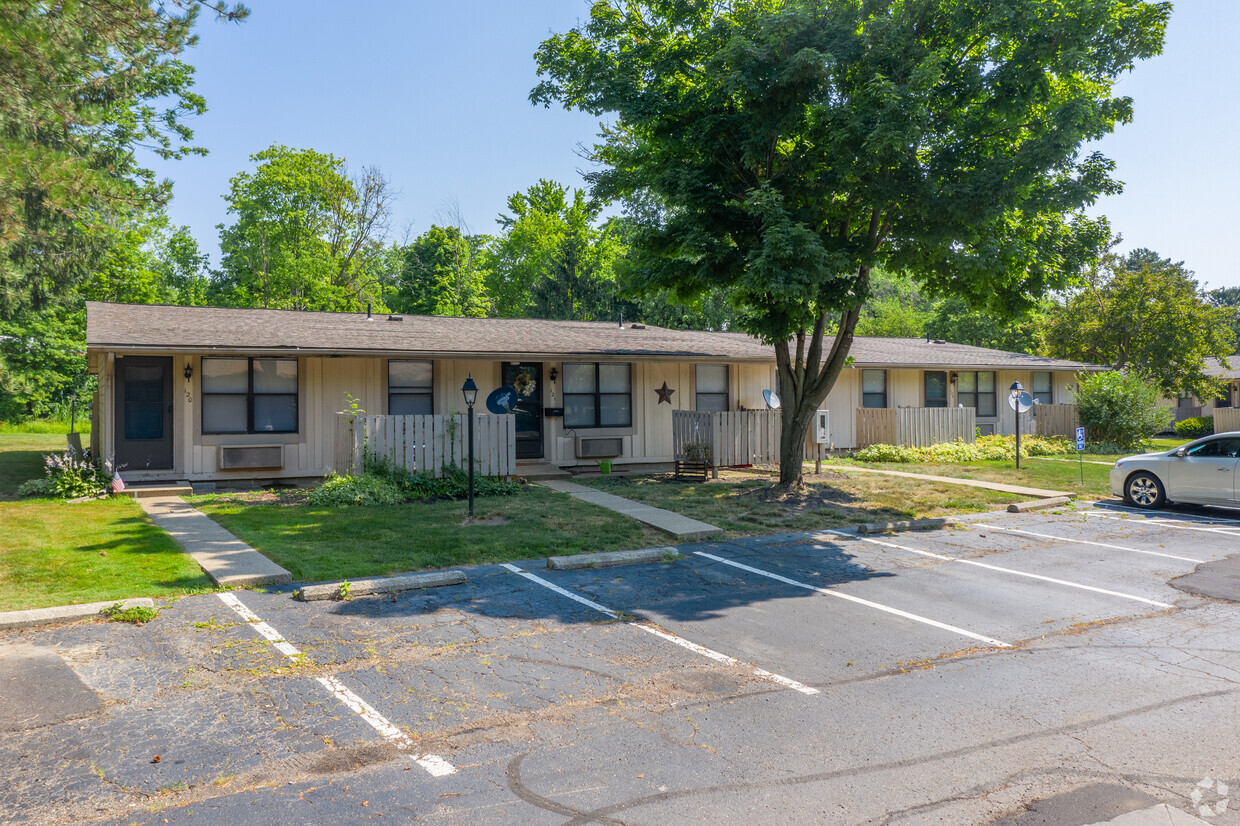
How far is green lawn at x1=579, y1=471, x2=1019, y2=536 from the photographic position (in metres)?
12.1

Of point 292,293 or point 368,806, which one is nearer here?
point 368,806

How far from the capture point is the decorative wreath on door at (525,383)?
56.5 ft

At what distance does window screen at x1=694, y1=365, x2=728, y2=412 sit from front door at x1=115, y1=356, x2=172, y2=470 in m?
11.3

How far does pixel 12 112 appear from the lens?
367 inches

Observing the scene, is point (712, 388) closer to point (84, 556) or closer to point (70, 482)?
point (70, 482)

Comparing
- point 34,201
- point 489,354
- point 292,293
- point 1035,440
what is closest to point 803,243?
point 489,354

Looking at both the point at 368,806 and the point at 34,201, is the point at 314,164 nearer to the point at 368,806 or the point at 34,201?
the point at 34,201

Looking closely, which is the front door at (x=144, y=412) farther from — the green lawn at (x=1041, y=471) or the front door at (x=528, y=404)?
the green lawn at (x=1041, y=471)

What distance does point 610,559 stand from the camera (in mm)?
9203

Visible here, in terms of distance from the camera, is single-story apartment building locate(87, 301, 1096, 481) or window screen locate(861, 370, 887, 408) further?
window screen locate(861, 370, 887, 408)

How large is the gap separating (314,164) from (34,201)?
29967 millimetres

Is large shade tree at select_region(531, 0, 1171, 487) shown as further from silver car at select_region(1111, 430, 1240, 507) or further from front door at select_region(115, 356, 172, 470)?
front door at select_region(115, 356, 172, 470)

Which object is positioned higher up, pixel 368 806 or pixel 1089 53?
pixel 1089 53

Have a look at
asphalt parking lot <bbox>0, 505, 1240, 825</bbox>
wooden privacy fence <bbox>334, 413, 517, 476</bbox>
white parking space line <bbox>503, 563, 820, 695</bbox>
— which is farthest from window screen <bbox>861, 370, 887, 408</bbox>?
white parking space line <bbox>503, 563, 820, 695</bbox>
